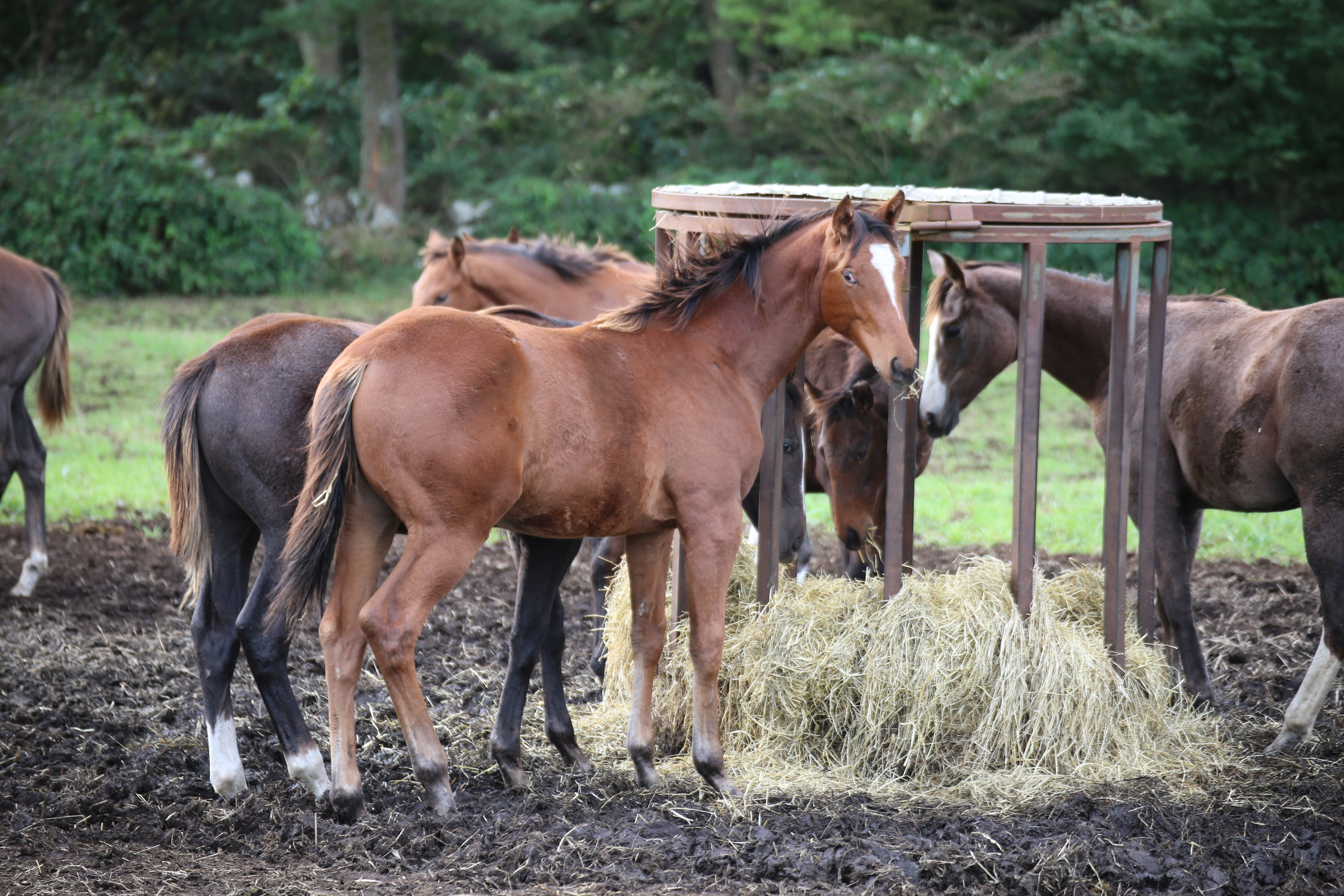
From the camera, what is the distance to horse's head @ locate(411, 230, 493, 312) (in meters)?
7.66

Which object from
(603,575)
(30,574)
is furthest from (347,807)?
(30,574)

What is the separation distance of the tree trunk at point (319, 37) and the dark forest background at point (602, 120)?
0.16ft

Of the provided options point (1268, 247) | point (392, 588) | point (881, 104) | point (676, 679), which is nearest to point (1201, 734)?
point (676, 679)

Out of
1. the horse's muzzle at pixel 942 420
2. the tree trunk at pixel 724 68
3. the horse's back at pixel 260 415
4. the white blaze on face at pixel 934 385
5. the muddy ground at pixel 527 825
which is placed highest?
the tree trunk at pixel 724 68

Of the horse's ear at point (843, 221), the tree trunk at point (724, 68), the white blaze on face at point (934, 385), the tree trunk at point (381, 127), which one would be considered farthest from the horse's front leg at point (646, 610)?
the tree trunk at point (724, 68)

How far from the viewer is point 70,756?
13.9 feet

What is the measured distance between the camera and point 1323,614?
14.3 ft

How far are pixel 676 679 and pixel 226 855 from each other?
69.9 inches

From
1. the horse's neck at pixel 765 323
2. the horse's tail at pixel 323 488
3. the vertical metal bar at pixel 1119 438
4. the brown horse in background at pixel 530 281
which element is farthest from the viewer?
the brown horse in background at pixel 530 281

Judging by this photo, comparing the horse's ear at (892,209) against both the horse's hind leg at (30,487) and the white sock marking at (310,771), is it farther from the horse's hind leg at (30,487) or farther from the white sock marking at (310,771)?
the horse's hind leg at (30,487)

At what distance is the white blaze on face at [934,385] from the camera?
5363 millimetres

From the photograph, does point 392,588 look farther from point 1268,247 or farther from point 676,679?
point 1268,247

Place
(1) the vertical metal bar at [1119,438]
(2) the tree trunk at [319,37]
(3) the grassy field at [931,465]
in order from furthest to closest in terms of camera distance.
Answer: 1. (2) the tree trunk at [319,37]
2. (3) the grassy field at [931,465]
3. (1) the vertical metal bar at [1119,438]

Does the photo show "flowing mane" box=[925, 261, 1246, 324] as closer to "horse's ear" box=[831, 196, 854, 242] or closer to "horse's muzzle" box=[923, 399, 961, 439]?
"horse's muzzle" box=[923, 399, 961, 439]
